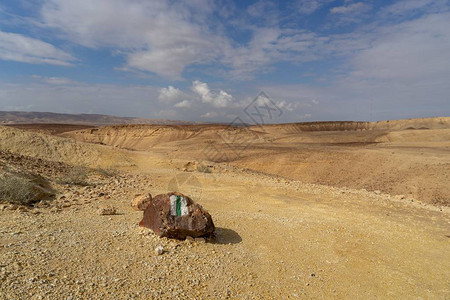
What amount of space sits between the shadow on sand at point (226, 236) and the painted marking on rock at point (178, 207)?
838 millimetres

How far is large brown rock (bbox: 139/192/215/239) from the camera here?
4484 millimetres

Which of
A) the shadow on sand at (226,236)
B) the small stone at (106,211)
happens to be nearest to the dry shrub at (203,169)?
the small stone at (106,211)

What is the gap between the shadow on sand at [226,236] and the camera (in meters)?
4.88

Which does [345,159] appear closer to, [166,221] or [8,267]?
[166,221]

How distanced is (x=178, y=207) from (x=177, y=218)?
0.61 feet

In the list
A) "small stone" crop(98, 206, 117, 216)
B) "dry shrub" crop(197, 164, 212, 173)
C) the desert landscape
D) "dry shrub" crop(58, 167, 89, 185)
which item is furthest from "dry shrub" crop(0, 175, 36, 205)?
"dry shrub" crop(197, 164, 212, 173)

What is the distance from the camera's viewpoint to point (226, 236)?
5117 mm

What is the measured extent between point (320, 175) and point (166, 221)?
15970mm

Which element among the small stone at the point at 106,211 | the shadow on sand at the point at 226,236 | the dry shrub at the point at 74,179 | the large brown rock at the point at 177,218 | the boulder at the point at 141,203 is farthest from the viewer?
the dry shrub at the point at 74,179

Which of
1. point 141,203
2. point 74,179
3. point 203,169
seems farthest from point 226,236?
point 203,169

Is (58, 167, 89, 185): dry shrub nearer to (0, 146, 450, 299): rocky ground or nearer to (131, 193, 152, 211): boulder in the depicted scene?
(0, 146, 450, 299): rocky ground

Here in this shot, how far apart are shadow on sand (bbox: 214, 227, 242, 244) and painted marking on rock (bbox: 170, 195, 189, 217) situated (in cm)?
84

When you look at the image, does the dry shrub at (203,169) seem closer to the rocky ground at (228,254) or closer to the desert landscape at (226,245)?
the desert landscape at (226,245)

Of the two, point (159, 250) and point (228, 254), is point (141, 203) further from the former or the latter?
point (228, 254)
